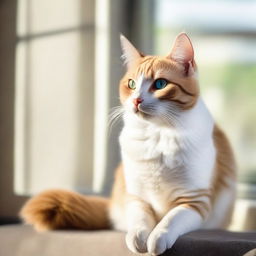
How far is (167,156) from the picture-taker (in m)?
1.25

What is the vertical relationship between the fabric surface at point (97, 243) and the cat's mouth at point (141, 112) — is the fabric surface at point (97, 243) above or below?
below

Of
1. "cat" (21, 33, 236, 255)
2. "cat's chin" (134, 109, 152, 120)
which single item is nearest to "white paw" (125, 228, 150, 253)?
"cat" (21, 33, 236, 255)

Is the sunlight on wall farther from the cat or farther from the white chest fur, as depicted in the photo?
the white chest fur

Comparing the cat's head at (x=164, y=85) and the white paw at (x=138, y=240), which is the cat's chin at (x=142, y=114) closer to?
the cat's head at (x=164, y=85)

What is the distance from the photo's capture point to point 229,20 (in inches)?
78.8

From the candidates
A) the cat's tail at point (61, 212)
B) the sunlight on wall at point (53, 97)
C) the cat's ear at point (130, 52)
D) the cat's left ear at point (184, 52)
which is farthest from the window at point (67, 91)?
the cat's left ear at point (184, 52)

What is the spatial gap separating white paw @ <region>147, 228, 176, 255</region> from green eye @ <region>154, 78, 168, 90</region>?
0.36 m

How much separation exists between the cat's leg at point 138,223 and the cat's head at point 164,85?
266 millimetres

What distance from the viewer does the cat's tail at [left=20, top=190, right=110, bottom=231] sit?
1.40m

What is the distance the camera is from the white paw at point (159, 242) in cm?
110

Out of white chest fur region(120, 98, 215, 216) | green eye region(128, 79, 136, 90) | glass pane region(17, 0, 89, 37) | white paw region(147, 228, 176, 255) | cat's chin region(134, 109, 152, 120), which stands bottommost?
white paw region(147, 228, 176, 255)

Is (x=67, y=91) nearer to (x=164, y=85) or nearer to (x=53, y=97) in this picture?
(x=53, y=97)

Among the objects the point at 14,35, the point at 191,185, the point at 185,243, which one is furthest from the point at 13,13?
the point at 185,243

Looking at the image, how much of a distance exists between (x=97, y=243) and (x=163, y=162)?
0.95 feet
